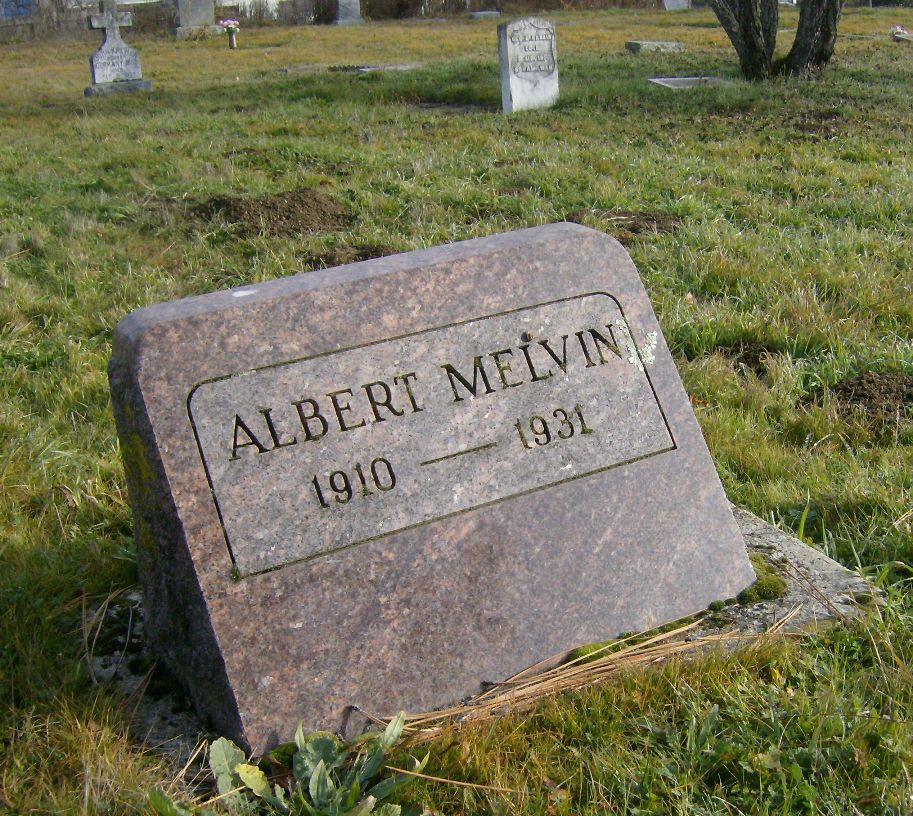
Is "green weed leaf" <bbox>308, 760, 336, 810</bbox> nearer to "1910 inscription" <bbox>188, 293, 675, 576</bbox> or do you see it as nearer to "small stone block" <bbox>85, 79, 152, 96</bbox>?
"1910 inscription" <bbox>188, 293, 675, 576</bbox>

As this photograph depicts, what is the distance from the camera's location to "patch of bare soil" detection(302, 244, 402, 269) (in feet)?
17.3

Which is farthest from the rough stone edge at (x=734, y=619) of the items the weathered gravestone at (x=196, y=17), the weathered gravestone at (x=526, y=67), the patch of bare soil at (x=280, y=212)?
the weathered gravestone at (x=196, y=17)

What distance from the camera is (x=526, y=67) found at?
10.6m

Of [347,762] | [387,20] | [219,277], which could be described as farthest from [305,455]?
[387,20]

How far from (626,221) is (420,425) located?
398 cm

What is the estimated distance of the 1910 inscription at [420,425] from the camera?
202 centimetres

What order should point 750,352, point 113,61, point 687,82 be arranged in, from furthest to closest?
point 113,61 < point 687,82 < point 750,352

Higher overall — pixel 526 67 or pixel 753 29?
pixel 753 29

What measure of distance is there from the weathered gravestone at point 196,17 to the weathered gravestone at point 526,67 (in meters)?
16.2

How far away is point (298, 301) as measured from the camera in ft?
6.84

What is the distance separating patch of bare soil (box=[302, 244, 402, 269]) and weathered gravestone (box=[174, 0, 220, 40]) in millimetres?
21472

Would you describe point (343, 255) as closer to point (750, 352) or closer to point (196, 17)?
point (750, 352)

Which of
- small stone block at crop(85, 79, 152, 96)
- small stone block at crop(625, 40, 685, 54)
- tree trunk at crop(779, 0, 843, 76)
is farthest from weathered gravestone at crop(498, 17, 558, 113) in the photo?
small stone block at crop(85, 79, 152, 96)

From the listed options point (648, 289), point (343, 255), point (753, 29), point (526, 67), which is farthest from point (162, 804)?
point (753, 29)
